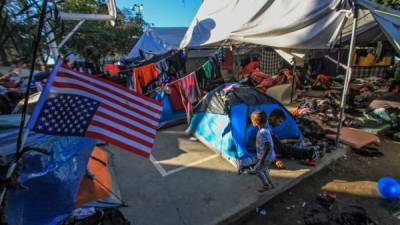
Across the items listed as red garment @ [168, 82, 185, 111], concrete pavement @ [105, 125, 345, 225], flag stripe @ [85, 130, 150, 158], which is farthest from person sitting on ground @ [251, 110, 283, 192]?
red garment @ [168, 82, 185, 111]

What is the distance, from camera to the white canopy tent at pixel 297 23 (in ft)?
14.6

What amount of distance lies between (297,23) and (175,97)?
4254mm

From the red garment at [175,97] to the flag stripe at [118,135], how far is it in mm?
5142

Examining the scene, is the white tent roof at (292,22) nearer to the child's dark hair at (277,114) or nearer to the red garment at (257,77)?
the child's dark hair at (277,114)

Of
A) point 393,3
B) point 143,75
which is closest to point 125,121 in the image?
point 143,75

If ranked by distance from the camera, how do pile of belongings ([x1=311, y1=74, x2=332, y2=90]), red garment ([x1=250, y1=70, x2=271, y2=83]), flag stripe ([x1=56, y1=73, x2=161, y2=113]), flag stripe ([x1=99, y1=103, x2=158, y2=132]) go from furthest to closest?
pile of belongings ([x1=311, y1=74, x2=332, y2=90]) < red garment ([x1=250, y1=70, x2=271, y2=83]) < flag stripe ([x1=99, y1=103, x2=158, y2=132]) < flag stripe ([x1=56, y1=73, x2=161, y2=113])

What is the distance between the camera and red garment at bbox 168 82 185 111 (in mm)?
7547

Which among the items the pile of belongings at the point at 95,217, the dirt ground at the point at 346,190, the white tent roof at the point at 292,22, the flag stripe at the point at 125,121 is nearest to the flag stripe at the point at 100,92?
the flag stripe at the point at 125,121

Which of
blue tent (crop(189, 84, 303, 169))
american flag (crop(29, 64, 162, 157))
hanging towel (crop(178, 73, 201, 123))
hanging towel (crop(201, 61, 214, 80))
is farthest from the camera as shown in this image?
hanging towel (crop(178, 73, 201, 123))

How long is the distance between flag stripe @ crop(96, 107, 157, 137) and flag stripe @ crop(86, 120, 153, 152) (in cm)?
9

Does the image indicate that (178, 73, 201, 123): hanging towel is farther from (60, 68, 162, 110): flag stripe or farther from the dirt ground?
(60, 68, 162, 110): flag stripe

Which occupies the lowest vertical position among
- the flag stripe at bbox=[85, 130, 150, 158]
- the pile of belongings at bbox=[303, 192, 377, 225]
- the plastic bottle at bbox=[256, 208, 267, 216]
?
the plastic bottle at bbox=[256, 208, 267, 216]

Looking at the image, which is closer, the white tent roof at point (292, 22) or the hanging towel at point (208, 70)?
the white tent roof at point (292, 22)

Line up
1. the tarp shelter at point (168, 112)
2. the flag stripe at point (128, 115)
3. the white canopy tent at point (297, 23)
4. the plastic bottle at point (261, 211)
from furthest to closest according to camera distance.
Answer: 1. the tarp shelter at point (168, 112)
2. the white canopy tent at point (297, 23)
3. the plastic bottle at point (261, 211)
4. the flag stripe at point (128, 115)
